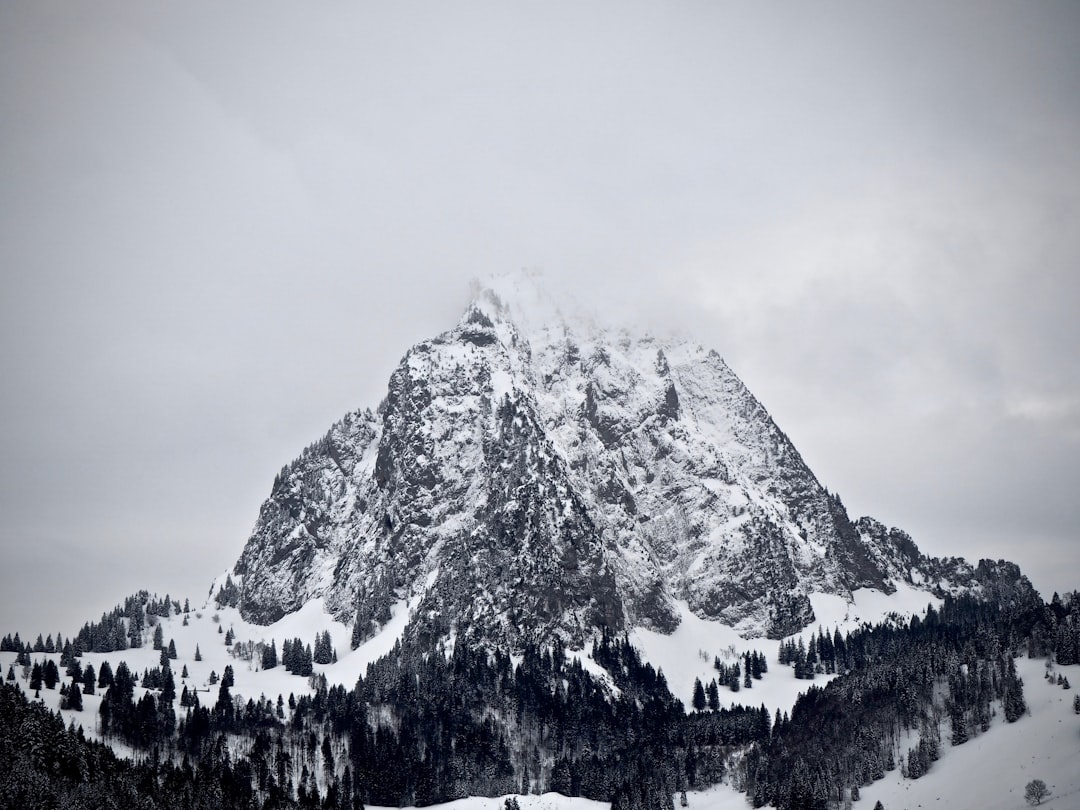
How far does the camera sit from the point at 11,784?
Result: 562 feet

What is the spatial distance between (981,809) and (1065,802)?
52.3 feet

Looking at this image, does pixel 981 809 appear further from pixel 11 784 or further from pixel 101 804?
pixel 11 784

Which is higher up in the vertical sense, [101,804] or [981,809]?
[101,804]

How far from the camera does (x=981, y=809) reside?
200 m

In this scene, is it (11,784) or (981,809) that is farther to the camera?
(981,809)

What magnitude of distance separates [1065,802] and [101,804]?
15665 centimetres

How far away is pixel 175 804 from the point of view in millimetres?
193250

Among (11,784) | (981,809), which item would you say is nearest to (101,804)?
(11,784)

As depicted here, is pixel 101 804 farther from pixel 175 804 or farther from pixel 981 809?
pixel 981 809

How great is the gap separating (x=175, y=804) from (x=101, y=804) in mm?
16901

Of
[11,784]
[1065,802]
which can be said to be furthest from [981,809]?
[11,784]

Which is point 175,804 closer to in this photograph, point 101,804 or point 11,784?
point 101,804

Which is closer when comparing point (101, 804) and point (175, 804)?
point (101, 804)

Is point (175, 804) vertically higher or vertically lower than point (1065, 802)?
higher
